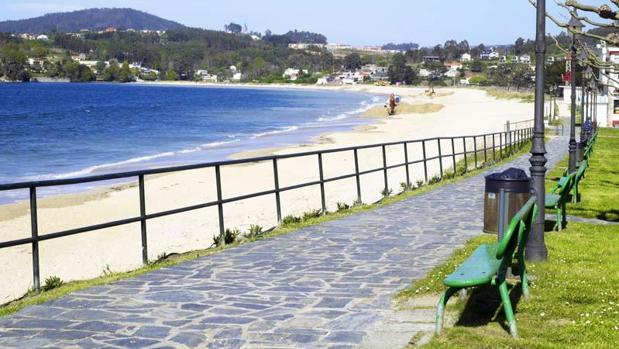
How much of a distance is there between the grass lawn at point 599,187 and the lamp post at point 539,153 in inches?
168

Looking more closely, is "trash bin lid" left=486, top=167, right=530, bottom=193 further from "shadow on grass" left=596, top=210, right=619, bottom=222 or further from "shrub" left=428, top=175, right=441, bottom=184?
"shrub" left=428, top=175, right=441, bottom=184

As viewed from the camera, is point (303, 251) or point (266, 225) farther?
point (266, 225)

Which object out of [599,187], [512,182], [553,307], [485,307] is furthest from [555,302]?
[599,187]

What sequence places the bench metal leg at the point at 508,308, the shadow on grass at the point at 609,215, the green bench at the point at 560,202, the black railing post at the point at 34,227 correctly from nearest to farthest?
1. the bench metal leg at the point at 508,308
2. the black railing post at the point at 34,227
3. the green bench at the point at 560,202
4. the shadow on grass at the point at 609,215

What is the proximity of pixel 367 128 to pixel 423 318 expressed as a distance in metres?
50.2

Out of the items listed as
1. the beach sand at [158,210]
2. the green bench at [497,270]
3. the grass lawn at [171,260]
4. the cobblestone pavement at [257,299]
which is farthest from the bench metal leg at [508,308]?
the beach sand at [158,210]

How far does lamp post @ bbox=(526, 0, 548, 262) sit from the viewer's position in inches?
315

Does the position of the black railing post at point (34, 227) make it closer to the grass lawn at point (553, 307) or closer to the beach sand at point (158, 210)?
the beach sand at point (158, 210)

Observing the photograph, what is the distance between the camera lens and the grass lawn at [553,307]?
5.35 m

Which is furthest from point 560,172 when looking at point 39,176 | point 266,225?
point 39,176

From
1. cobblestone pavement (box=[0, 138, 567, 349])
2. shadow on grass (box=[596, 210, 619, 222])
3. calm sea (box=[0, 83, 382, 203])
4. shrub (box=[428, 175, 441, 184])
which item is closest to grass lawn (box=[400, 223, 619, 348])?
cobblestone pavement (box=[0, 138, 567, 349])

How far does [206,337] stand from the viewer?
18.6ft

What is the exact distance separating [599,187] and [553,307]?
1142 cm

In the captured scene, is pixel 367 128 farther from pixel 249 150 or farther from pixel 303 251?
pixel 303 251
